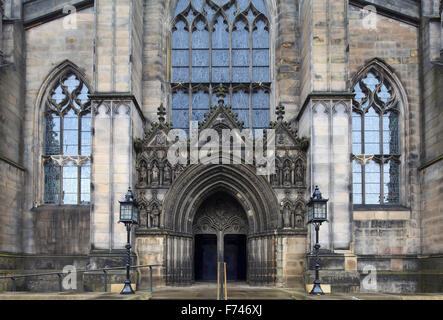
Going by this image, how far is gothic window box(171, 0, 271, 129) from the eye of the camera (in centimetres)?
2250

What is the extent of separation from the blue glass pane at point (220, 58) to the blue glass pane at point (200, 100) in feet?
4.26

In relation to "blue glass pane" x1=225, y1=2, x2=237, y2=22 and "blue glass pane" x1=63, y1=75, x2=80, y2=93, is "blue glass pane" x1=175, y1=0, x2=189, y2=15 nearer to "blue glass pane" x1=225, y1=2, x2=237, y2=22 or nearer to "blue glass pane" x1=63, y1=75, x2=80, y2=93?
"blue glass pane" x1=225, y1=2, x2=237, y2=22

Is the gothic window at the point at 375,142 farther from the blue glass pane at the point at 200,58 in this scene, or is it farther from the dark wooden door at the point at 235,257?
the blue glass pane at the point at 200,58

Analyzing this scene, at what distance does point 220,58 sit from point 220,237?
708cm

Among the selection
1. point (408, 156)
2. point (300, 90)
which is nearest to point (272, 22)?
point (300, 90)

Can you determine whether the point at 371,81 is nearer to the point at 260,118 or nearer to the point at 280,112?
the point at 280,112

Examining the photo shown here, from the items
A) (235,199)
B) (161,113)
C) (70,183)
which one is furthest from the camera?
(70,183)

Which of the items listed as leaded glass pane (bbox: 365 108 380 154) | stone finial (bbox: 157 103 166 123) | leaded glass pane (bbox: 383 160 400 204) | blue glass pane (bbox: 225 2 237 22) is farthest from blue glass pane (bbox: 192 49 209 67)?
leaded glass pane (bbox: 383 160 400 204)

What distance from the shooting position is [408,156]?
21078mm

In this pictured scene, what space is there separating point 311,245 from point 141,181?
6.29m

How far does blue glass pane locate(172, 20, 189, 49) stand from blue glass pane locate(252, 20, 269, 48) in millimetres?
2710

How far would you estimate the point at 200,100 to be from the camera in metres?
22.6

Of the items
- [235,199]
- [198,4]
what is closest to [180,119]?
[235,199]

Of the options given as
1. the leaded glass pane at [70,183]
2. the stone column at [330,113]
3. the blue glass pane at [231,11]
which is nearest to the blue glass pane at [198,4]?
the blue glass pane at [231,11]
